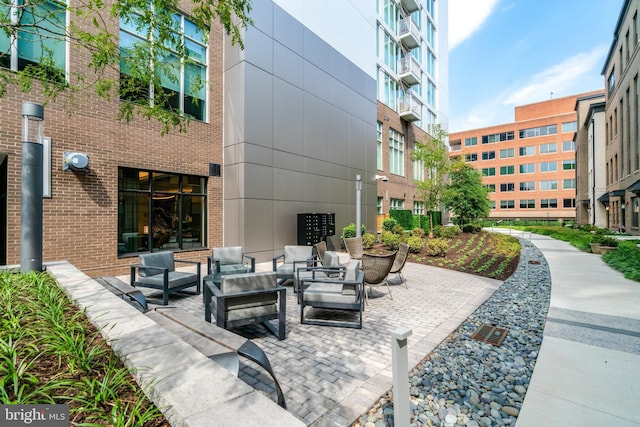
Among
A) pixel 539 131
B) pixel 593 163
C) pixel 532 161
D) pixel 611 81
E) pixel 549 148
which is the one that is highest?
pixel 539 131

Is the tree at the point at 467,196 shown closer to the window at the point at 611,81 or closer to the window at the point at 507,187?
the window at the point at 611,81

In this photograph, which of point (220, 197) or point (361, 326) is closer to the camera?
point (361, 326)

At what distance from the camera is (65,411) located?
1.73 m

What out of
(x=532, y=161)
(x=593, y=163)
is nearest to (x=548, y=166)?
(x=532, y=161)

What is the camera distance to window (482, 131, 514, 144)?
5388 centimetres

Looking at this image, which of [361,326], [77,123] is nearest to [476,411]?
[361,326]

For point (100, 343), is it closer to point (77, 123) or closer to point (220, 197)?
point (77, 123)

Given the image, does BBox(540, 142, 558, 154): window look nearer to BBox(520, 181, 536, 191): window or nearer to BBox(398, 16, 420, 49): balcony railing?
BBox(520, 181, 536, 191): window

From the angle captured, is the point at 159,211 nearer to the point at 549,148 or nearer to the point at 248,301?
the point at 248,301

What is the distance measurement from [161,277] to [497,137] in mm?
62970

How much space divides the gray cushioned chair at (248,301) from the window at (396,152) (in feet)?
65.6

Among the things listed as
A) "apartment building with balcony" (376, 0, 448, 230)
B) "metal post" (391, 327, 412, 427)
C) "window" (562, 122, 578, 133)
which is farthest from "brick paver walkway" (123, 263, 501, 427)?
"window" (562, 122, 578, 133)

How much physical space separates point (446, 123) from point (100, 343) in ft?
120

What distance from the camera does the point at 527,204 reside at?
5159 cm
